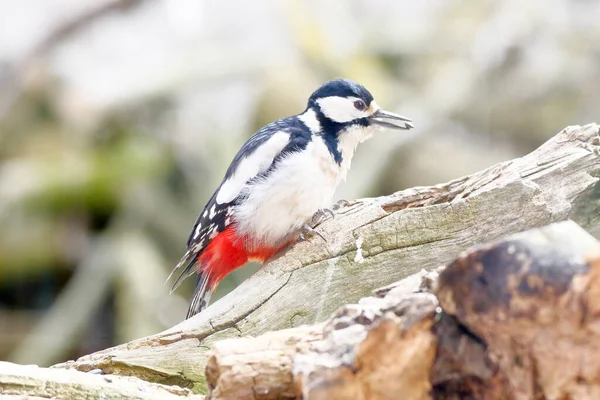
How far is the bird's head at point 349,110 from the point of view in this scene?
11.2ft

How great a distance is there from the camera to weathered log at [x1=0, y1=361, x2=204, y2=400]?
6.89ft

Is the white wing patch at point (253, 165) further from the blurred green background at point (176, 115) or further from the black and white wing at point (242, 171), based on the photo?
the blurred green background at point (176, 115)

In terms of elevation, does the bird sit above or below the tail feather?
above

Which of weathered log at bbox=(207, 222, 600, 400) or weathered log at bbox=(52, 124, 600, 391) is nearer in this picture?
weathered log at bbox=(207, 222, 600, 400)

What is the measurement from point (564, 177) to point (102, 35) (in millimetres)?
6118

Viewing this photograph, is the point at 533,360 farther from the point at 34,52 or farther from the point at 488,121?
the point at 34,52

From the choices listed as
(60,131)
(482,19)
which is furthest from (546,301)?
(482,19)

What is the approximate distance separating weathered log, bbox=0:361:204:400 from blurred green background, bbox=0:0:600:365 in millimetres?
3589

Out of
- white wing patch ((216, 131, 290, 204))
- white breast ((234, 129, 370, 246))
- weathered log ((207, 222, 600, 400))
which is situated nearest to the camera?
weathered log ((207, 222, 600, 400))

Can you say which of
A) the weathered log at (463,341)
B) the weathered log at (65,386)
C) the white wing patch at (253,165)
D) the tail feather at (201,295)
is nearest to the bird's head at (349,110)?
the white wing patch at (253,165)

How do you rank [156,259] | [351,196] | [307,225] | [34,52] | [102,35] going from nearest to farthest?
[307,225]
[351,196]
[156,259]
[34,52]
[102,35]

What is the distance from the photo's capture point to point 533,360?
153 centimetres

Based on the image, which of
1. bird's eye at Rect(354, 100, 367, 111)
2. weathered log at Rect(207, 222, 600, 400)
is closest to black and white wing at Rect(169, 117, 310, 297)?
bird's eye at Rect(354, 100, 367, 111)

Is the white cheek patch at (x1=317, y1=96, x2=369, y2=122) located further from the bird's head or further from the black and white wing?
the black and white wing
